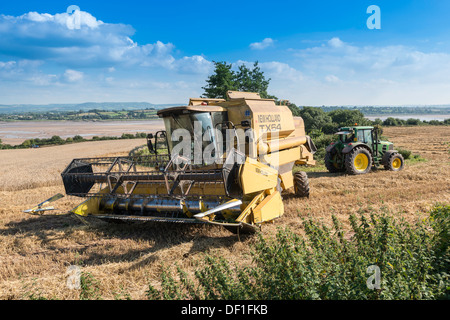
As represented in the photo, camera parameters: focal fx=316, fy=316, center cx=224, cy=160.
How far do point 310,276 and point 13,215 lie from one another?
26.0 feet

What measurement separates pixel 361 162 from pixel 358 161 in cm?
12

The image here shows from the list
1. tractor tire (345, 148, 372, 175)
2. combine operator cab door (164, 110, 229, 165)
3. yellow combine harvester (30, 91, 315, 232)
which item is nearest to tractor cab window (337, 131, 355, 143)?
tractor tire (345, 148, 372, 175)

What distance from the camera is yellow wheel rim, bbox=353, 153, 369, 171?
11.3 meters

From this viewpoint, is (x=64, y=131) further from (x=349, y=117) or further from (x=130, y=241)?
(x=130, y=241)

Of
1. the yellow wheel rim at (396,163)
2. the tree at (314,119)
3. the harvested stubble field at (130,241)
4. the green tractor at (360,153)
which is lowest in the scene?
the harvested stubble field at (130,241)

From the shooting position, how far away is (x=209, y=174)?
4.98 meters

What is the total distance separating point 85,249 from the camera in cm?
530

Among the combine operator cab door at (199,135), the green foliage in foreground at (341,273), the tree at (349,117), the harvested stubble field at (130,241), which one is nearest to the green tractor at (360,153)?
the harvested stubble field at (130,241)

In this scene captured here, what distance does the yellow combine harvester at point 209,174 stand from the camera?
5.11 meters

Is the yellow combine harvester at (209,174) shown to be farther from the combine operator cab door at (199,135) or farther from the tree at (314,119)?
the tree at (314,119)

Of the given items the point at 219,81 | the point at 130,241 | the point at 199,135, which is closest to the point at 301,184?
the point at 199,135

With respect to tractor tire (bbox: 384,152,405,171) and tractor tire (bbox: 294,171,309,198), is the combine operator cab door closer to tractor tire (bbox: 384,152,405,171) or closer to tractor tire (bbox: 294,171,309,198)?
tractor tire (bbox: 294,171,309,198)

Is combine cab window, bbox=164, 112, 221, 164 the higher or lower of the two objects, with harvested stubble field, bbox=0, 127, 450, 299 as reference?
higher
